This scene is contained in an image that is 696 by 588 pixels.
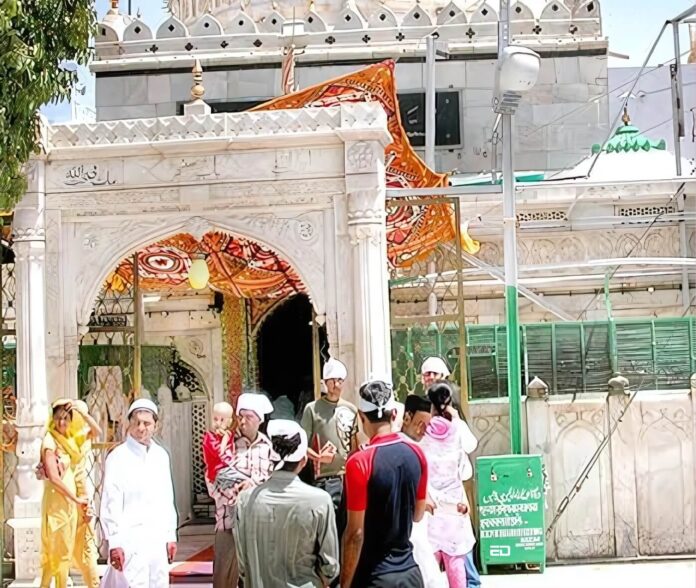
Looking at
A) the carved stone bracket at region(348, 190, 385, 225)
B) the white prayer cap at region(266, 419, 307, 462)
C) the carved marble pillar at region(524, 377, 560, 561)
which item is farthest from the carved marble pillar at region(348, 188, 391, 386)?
the white prayer cap at region(266, 419, 307, 462)

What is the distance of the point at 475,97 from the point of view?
44.4 ft

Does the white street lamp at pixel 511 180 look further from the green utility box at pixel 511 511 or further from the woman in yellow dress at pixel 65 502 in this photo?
the woman in yellow dress at pixel 65 502

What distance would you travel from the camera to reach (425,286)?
10.4m

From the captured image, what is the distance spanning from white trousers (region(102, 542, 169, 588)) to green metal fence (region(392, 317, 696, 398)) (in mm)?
3349

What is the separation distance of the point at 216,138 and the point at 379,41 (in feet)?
19.3

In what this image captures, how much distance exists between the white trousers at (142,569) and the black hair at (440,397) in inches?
64.3

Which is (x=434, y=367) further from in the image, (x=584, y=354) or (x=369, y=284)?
(x=584, y=354)


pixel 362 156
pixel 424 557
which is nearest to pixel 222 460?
pixel 424 557

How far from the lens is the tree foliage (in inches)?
279

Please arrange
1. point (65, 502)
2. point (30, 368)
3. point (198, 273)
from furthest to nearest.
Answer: point (198, 273)
point (30, 368)
point (65, 502)

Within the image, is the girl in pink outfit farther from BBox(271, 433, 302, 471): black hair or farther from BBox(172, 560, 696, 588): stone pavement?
BBox(271, 433, 302, 471): black hair

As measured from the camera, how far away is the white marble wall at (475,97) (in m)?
13.5

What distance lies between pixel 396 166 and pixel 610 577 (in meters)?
3.41

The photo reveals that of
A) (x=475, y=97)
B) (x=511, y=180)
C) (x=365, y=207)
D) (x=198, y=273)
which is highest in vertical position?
(x=475, y=97)
